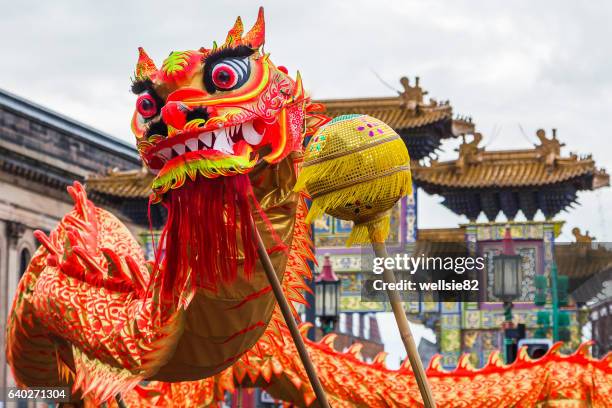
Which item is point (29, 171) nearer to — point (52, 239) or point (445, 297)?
point (52, 239)

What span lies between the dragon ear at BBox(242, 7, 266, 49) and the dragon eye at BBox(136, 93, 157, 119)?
19.7 inches

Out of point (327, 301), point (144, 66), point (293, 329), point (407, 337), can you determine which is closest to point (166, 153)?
point (144, 66)

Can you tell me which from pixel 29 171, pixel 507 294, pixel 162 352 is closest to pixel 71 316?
pixel 162 352

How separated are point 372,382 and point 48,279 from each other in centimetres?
235

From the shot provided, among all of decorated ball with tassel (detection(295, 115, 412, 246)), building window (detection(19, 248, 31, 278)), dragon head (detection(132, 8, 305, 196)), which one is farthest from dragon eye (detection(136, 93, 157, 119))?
building window (detection(19, 248, 31, 278))

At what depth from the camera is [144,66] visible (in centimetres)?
639

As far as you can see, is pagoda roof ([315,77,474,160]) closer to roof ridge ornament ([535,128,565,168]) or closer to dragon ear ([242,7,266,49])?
roof ridge ornament ([535,128,565,168])

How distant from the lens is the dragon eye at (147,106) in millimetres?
6254

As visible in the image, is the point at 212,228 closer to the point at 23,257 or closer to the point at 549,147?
the point at 549,147

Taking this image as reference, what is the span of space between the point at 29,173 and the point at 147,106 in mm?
26470

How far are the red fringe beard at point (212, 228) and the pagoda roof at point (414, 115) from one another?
748 inches

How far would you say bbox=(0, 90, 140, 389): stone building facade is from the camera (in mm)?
31188

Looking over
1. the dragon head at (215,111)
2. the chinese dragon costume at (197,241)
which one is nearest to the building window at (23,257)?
the chinese dragon costume at (197,241)

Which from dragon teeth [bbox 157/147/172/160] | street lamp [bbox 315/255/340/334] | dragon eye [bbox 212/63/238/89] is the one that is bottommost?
street lamp [bbox 315/255/340/334]
